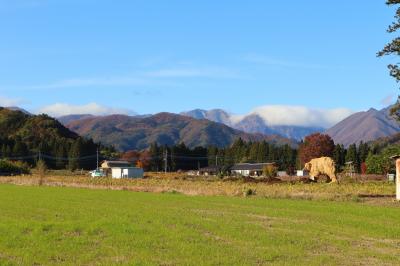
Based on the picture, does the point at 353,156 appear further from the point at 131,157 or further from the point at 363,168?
the point at 131,157

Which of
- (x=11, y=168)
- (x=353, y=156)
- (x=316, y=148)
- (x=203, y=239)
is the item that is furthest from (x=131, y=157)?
(x=203, y=239)

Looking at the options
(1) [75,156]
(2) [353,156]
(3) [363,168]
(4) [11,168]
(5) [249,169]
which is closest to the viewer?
(4) [11,168]

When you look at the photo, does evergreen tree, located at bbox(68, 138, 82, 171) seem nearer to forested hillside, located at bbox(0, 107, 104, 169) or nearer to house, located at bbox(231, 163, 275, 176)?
forested hillside, located at bbox(0, 107, 104, 169)

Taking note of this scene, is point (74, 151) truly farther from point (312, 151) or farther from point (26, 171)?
point (312, 151)

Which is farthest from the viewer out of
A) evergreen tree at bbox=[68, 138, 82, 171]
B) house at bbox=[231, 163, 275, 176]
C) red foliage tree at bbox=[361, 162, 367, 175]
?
evergreen tree at bbox=[68, 138, 82, 171]

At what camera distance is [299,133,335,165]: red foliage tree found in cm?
14025

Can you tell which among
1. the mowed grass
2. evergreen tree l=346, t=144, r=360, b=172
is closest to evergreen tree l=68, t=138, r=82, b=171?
evergreen tree l=346, t=144, r=360, b=172

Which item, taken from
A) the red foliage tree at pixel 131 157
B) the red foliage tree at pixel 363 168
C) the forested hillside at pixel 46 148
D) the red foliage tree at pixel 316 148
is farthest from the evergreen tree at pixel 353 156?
the forested hillside at pixel 46 148

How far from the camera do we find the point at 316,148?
141m

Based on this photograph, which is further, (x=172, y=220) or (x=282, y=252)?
(x=172, y=220)

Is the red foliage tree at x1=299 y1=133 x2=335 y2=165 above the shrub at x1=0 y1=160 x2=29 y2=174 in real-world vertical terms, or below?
above

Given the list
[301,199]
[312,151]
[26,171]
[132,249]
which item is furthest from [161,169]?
[132,249]

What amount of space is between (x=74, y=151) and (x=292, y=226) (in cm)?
12982

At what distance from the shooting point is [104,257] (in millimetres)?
13484
